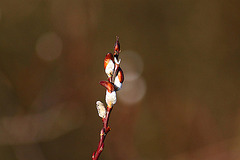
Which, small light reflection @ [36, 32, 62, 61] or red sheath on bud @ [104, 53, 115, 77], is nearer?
red sheath on bud @ [104, 53, 115, 77]

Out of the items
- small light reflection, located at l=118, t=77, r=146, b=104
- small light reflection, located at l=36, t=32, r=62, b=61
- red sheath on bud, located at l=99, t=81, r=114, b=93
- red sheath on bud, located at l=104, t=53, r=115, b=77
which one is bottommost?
red sheath on bud, located at l=99, t=81, r=114, b=93

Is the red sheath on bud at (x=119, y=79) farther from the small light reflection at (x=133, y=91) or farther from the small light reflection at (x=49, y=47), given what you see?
the small light reflection at (x=49, y=47)

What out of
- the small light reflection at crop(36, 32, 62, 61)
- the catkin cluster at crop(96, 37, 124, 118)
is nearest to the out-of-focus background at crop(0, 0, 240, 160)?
the small light reflection at crop(36, 32, 62, 61)

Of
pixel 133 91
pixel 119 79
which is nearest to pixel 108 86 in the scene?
pixel 119 79

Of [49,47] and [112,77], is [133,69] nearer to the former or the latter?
[49,47]

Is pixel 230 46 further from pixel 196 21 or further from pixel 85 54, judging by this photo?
pixel 85 54

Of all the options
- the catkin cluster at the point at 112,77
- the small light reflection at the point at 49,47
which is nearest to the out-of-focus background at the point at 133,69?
the small light reflection at the point at 49,47

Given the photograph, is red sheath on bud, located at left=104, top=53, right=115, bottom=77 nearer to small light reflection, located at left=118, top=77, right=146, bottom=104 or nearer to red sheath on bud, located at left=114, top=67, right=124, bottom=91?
red sheath on bud, located at left=114, top=67, right=124, bottom=91

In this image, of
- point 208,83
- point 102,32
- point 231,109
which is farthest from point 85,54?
point 231,109
